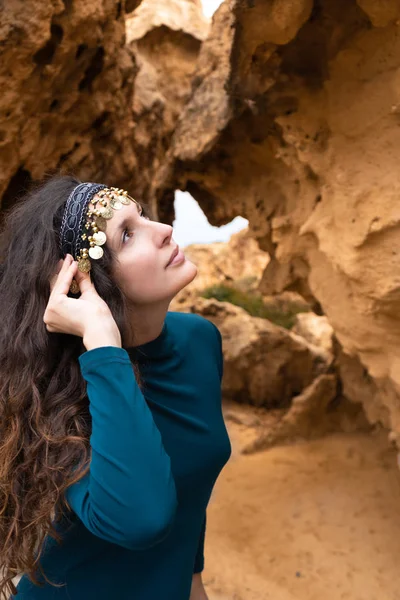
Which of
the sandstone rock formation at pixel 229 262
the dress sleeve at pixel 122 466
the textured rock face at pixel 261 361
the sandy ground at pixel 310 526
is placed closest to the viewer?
the dress sleeve at pixel 122 466

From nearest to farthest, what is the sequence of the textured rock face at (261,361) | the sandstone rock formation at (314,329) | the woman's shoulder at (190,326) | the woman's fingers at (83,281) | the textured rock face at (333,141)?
the woman's fingers at (83,281)
the woman's shoulder at (190,326)
the textured rock face at (333,141)
the textured rock face at (261,361)
the sandstone rock formation at (314,329)

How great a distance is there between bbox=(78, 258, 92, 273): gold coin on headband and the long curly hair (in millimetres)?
19

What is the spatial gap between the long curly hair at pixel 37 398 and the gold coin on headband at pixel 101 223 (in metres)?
0.06

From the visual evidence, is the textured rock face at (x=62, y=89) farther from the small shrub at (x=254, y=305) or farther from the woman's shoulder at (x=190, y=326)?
the small shrub at (x=254, y=305)

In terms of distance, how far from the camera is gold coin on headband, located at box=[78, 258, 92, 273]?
141 cm

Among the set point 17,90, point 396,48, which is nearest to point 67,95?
point 17,90

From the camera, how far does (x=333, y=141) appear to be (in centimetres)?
330

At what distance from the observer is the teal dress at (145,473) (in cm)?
117

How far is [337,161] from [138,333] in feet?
7.02

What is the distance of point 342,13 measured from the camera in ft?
10.2

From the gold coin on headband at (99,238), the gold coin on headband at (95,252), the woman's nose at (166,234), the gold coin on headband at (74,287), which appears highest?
the woman's nose at (166,234)

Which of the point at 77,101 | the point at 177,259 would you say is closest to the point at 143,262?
the point at 177,259

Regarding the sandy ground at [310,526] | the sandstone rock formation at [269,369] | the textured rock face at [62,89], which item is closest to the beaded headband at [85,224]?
the textured rock face at [62,89]

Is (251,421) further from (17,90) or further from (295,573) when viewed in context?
(17,90)
